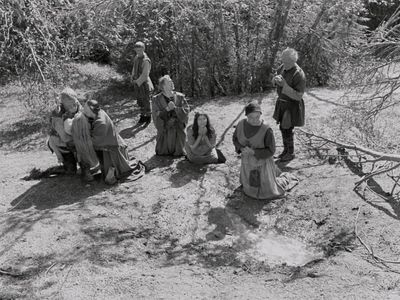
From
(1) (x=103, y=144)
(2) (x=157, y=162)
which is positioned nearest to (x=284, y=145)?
(2) (x=157, y=162)

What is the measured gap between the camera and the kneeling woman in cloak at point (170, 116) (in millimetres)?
7410

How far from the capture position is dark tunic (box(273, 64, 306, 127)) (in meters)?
6.91

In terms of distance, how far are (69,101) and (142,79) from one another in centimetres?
276

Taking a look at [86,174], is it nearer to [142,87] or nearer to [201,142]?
[201,142]

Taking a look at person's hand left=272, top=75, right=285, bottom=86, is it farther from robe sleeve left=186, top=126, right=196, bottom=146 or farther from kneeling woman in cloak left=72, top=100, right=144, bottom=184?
kneeling woman in cloak left=72, top=100, right=144, bottom=184

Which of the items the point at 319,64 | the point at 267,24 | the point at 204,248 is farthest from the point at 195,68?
the point at 204,248

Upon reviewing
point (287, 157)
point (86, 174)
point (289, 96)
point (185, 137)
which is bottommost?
point (287, 157)

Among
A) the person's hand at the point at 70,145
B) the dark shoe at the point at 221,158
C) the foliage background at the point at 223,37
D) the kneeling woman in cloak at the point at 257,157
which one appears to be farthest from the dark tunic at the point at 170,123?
the foliage background at the point at 223,37

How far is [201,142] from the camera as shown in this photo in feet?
23.6

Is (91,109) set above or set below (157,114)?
above

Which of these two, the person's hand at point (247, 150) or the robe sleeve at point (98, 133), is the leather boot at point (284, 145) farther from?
the robe sleeve at point (98, 133)

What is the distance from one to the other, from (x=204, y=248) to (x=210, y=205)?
992 mm

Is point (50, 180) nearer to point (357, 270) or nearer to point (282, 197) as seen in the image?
point (282, 197)

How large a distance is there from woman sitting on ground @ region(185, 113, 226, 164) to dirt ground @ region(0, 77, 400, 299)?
0.17 m
